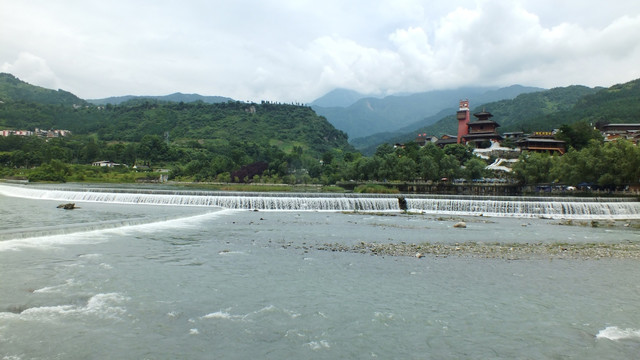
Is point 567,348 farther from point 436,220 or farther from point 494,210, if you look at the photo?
point 494,210

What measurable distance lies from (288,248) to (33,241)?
33.2ft

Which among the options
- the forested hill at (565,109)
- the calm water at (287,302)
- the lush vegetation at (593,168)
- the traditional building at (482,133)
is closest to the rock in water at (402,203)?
the calm water at (287,302)

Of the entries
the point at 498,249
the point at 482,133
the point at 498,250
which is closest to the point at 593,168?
the point at 498,249

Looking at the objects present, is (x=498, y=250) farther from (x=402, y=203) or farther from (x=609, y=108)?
(x=609, y=108)

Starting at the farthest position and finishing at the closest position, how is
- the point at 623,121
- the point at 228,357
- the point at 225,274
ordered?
the point at 623,121, the point at 225,274, the point at 228,357

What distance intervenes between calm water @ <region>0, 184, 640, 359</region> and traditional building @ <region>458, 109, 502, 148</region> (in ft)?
228

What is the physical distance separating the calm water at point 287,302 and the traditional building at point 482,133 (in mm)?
69440

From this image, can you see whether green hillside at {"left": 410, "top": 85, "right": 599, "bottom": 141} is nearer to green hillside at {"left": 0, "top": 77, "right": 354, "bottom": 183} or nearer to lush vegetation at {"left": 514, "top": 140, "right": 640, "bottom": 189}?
green hillside at {"left": 0, "top": 77, "right": 354, "bottom": 183}

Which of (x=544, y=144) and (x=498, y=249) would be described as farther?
(x=544, y=144)

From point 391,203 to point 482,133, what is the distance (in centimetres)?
5583

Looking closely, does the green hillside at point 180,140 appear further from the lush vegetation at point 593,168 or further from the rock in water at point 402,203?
the rock in water at point 402,203

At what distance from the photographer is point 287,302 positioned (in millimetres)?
10023

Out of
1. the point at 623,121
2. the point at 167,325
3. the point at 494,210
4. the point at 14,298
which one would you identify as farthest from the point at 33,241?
the point at 623,121

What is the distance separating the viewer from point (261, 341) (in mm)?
7789
